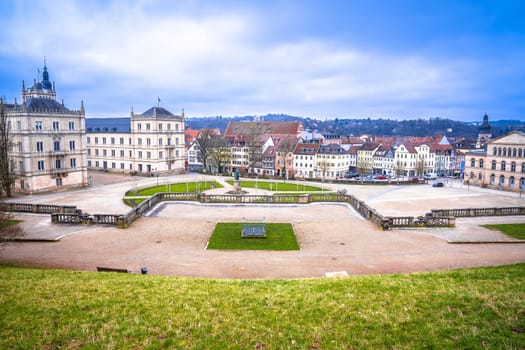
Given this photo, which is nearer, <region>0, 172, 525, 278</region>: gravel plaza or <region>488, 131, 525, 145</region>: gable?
<region>0, 172, 525, 278</region>: gravel plaza

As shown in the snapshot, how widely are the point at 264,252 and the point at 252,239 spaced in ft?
10.9

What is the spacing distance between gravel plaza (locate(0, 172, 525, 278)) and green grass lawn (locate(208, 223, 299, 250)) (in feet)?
2.72

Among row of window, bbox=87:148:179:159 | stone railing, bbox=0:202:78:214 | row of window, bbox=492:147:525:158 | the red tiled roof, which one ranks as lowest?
stone railing, bbox=0:202:78:214

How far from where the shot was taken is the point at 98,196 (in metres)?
53.3

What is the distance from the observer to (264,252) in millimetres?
25766

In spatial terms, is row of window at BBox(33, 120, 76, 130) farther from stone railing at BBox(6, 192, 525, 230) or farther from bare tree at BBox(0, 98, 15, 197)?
stone railing at BBox(6, 192, 525, 230)

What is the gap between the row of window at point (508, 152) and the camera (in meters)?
66.9

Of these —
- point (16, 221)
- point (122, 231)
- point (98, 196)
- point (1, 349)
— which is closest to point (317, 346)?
point (1, 349)

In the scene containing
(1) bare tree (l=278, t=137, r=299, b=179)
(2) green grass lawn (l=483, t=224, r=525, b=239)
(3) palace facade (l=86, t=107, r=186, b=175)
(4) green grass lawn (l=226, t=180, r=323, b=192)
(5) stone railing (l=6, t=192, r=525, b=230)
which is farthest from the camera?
(1) bare tree (l=278, t=137, r=299, b=179)

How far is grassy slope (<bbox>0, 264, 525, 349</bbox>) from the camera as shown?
438 inches

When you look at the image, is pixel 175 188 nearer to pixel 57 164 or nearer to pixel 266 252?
pixel 57 164

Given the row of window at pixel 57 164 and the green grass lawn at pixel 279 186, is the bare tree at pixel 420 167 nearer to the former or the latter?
the green grass lawn at pixel 279 186

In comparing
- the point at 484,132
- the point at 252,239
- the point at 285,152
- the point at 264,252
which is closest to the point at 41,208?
the point at 252,239

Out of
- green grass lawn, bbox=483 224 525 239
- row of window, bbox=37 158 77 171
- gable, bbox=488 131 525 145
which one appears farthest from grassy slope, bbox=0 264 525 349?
gable, bbox=488 131 525 145
